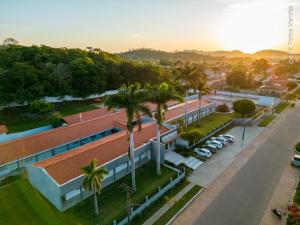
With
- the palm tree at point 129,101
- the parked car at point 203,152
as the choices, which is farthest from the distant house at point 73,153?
the palm tree at point 129,101

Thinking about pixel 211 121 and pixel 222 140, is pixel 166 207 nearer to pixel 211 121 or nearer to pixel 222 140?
pixel 222 140

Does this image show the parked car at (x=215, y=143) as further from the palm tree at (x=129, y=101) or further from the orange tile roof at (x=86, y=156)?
the palm tree at (x=129, y=101)

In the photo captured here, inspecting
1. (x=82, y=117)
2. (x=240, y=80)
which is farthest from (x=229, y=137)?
(x=240, y=80)

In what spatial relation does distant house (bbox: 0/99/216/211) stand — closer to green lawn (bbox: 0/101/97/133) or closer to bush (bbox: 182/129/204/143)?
bush (bbox: 182/129/204/143)

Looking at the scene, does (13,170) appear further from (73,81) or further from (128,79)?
(128,79)

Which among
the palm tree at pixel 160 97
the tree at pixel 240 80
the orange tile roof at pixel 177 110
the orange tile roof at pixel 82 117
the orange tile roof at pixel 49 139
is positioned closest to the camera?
the palm tree at pixel 160 97

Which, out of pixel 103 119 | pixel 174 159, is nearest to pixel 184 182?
pixel 174 159
